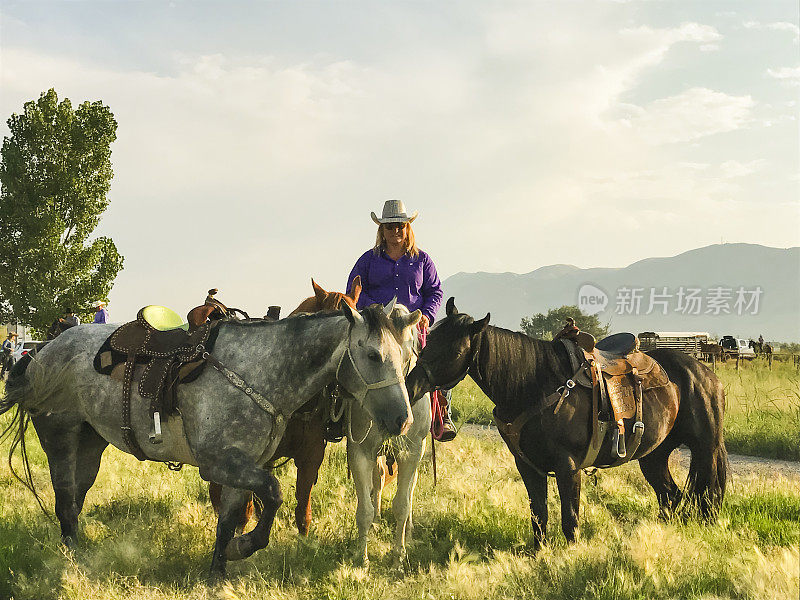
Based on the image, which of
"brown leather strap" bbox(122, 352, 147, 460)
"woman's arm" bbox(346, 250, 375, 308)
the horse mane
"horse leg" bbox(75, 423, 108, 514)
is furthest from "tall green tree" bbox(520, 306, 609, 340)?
"brown leather strap" bbox(122, 352, 147, 460)

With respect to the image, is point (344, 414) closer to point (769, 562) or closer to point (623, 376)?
point (623, 376)

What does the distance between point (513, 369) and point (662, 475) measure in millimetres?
2267

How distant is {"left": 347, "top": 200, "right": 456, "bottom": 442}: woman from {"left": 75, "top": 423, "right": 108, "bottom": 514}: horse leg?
2.60m

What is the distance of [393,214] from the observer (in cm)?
604

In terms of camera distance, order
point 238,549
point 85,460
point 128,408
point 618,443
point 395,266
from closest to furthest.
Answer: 1. point 238,549
2. point 128,408
3. point 618,443
4. point 85,460
5. point 395,266

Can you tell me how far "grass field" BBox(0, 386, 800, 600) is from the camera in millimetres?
4219

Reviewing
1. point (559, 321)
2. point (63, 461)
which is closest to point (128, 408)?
point (63, 461)

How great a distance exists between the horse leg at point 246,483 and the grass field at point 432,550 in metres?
0.26

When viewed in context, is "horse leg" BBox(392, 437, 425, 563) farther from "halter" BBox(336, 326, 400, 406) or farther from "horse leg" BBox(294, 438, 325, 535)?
"halter" BBox(336, 326, 400, 406)

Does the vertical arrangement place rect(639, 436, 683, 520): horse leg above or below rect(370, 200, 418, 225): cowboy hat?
below

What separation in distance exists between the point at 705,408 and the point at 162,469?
6.32m

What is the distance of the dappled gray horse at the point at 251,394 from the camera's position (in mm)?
4184

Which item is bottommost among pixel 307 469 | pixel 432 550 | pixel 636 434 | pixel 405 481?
pixel 432 550

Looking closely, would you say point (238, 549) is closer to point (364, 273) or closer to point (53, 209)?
point (364, 273)
